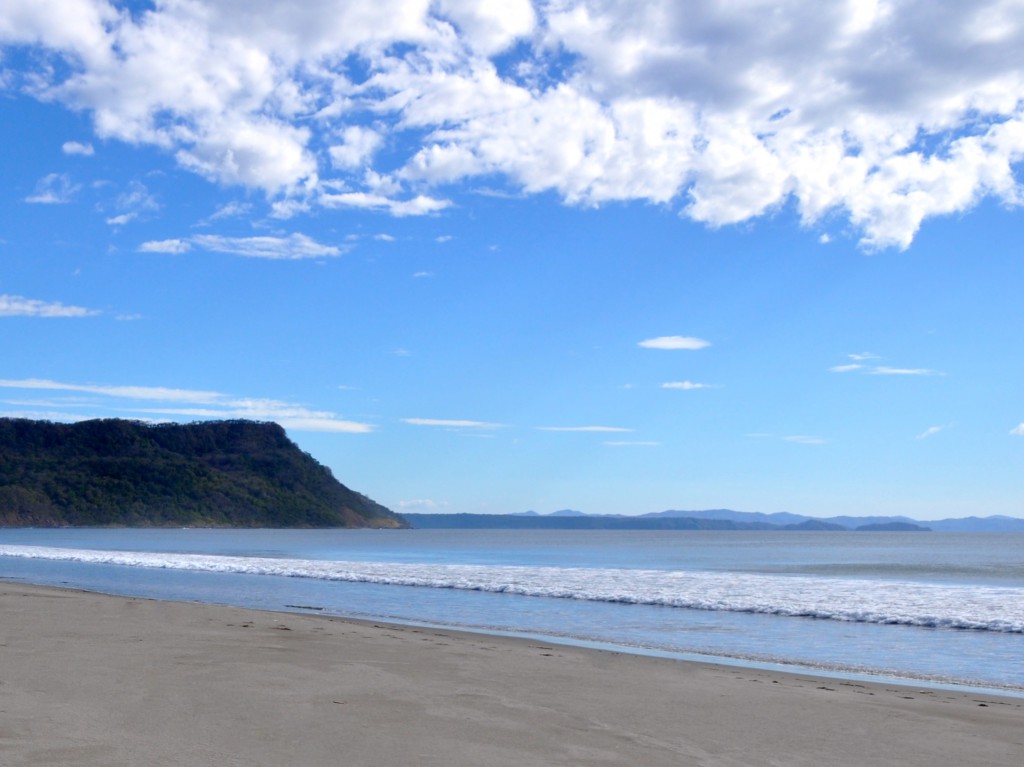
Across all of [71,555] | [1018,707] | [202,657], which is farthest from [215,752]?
[71,555]

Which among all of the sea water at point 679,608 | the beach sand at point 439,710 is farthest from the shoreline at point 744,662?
the beach sand at point 439,710

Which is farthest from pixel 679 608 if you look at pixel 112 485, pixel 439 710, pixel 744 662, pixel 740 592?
pixel 112 485

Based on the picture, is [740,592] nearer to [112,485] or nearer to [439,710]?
[439,710]

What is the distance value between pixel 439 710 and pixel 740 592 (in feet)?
63.7

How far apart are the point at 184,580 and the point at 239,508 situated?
168 metres

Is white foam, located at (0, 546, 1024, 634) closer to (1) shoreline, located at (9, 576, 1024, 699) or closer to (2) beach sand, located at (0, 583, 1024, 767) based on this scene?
(1) shoreline, located at (9, 576, 1024, 699)

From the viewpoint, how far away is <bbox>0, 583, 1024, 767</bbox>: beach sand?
6.49 meters

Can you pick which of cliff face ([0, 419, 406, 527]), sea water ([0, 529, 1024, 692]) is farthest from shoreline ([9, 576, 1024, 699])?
cliff face ([0, 419, 406, 527])

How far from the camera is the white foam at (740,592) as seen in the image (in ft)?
65.2

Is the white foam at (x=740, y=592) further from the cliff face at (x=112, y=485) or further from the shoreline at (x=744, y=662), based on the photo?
the cliff face at (x=112, y=485)

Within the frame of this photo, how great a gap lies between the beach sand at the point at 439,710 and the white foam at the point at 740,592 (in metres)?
9.22

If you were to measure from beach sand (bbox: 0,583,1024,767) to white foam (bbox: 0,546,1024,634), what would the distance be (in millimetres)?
9221

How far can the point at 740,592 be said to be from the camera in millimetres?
26141

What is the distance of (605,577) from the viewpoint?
110 ft
